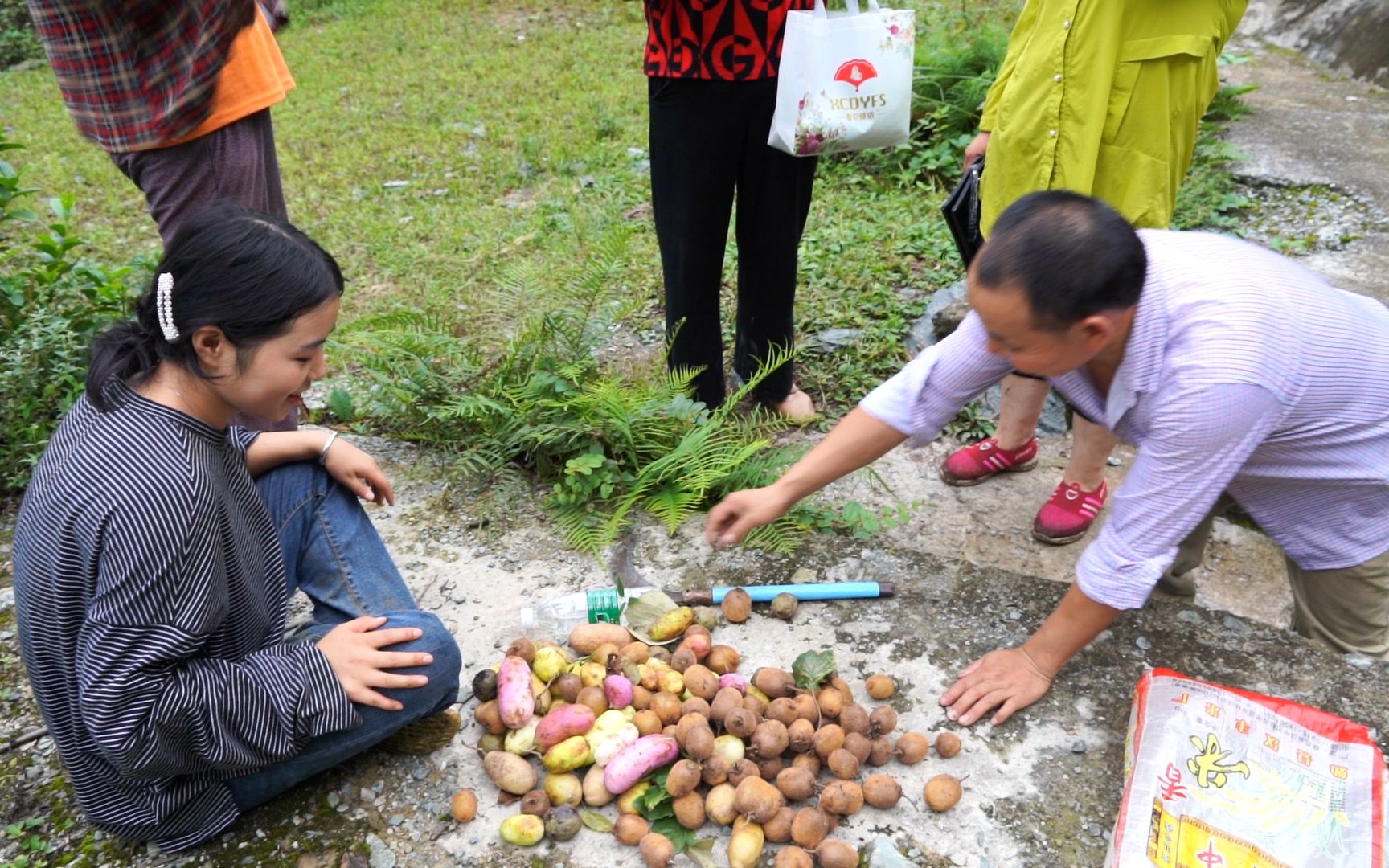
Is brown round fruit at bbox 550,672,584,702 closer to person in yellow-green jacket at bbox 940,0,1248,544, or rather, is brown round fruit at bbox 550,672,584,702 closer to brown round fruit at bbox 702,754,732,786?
brown round fruit at bbox 702,754,732,786

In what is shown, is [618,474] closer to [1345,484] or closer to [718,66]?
[718,66]

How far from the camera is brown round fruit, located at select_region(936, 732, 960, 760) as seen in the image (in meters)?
2.01

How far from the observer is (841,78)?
8.93ft

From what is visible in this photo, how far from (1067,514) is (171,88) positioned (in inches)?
113

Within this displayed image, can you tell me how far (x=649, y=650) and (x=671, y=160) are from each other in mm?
1517

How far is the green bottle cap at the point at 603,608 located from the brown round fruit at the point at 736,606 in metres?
0.27

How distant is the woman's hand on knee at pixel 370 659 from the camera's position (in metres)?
1.85

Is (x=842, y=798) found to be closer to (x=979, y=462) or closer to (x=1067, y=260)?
(x=1067, y=260)

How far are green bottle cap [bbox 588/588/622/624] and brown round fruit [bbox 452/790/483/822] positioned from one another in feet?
1.81

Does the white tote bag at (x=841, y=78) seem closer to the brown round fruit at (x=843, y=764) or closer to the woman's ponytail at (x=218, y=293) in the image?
the woman's ponytail at (x=218, y=293)

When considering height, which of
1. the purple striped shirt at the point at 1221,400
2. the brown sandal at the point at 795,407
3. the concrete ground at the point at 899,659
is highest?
the purple striped shirt at the point at 1221,400

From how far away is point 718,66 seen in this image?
2.81 metres

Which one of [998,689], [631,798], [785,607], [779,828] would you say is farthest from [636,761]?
[998,689]

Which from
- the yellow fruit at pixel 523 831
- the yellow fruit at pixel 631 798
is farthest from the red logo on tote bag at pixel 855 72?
the yellow fruit at pixel 523 831
